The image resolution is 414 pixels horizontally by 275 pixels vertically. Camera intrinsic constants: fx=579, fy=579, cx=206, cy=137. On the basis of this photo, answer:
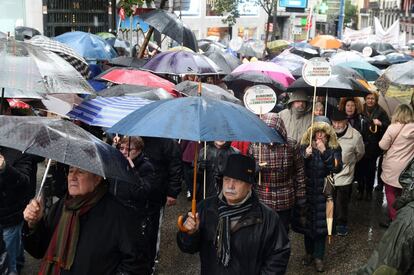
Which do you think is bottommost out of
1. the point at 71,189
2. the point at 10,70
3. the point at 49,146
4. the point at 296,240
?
the point at 296,240

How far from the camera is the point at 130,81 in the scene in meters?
7.00

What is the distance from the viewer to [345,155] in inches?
270

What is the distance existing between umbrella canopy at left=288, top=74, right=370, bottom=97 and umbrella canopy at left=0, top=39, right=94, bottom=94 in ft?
11.8

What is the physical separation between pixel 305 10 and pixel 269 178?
2377 inches

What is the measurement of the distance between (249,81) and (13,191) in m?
5.56

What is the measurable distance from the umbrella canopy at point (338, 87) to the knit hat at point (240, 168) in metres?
3.87

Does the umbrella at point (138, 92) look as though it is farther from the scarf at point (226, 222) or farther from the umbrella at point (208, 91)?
the scarf at point (226, 222)

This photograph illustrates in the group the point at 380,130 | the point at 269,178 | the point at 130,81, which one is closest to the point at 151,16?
the point at 130,81

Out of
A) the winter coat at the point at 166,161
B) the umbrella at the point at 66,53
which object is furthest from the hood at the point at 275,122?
the umbrella at the point at 66,53

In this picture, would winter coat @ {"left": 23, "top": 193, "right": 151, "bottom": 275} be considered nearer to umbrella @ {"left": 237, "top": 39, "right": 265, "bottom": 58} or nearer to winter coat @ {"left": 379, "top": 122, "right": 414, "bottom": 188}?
winter coat @ {"left": 379, "top": 122, "right": 414, "bottom": 188}

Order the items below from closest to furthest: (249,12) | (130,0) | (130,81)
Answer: (130,81) < (130,0) < (249,12)

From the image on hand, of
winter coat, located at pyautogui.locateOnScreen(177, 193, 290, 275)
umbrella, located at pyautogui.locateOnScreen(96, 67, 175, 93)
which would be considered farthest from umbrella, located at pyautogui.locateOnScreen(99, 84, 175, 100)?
winter coat, located at pyautogui.locateOnScreen(177, 193, 290, 275)

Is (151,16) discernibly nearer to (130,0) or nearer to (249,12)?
(130,0)

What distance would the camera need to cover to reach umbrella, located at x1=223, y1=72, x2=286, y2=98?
9219 mm
